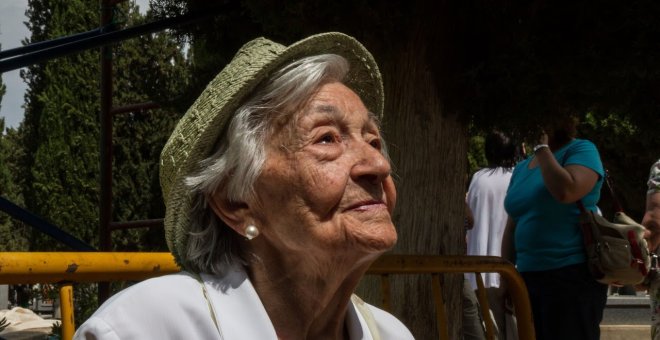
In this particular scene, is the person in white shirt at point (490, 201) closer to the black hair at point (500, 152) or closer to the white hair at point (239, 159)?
the black hair at point (500, 152)

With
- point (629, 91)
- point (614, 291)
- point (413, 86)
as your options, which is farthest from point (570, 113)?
point (614, 291)

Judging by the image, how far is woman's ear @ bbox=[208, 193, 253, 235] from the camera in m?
2.11

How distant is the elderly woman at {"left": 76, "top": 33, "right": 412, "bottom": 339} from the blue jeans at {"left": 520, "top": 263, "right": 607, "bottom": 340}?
2.66 metres

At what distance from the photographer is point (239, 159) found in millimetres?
2074

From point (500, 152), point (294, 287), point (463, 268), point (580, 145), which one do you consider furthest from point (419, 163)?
point (500, 152)

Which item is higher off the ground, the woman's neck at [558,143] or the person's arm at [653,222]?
the woman's neck at [558,143]

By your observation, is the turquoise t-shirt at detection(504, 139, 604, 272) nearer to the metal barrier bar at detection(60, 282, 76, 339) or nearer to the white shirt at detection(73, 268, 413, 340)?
the metal barrier bar at detection(60, 282, 76, 339)

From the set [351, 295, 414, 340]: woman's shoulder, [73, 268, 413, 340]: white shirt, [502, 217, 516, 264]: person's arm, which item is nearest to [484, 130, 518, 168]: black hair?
[502, 217, 516, 264]: person's arm

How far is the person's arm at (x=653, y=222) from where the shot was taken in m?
5.58

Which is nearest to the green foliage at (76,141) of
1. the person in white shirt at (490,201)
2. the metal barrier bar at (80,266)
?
the person in white shirt at (490,201)

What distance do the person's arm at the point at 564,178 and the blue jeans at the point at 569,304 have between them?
1.15 feet

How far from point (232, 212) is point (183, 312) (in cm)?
29

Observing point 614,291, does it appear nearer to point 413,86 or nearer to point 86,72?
point 86,72

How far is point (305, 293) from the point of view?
2.11 meters
